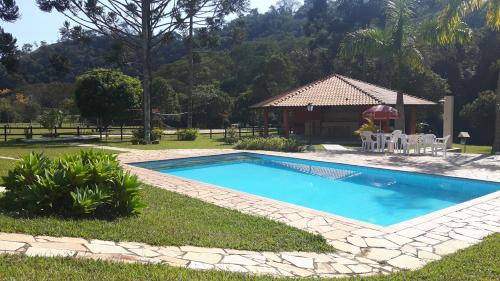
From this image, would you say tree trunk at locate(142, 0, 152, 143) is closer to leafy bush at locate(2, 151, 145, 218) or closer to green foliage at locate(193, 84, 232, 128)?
leafy bush at locate(2, 151, 145, 218)

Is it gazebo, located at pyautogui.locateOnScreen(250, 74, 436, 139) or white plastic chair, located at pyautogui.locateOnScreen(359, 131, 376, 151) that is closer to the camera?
white plastic chair, located at pyautogui.locateOnScreen(359, 131, 376, 151)

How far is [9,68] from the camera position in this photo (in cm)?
1961

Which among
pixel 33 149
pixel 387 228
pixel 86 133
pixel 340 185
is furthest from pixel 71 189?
pixel 86 133

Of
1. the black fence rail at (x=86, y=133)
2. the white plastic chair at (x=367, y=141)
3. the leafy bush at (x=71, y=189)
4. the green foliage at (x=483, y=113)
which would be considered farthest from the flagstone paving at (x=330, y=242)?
the green foliage at (x=483, y=113)

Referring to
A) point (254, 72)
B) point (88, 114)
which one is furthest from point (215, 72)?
point (88, 114)

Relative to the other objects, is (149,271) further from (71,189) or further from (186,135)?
(186,135)

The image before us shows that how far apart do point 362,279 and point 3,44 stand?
66.9ft

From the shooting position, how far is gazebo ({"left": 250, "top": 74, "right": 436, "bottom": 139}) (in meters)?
22.4

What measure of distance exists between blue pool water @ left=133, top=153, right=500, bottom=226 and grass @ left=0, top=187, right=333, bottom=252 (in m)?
2.96

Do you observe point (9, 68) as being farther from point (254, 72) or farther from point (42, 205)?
point (254, 72)

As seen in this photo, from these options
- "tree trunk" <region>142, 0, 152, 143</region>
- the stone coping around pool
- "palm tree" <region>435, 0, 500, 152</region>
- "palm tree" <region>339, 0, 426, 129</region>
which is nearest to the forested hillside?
"palm tree" <region>339, 0, 426, 129</region>

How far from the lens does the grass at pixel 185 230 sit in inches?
194

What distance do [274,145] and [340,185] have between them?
7254 millimetres

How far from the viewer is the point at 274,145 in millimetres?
18406
